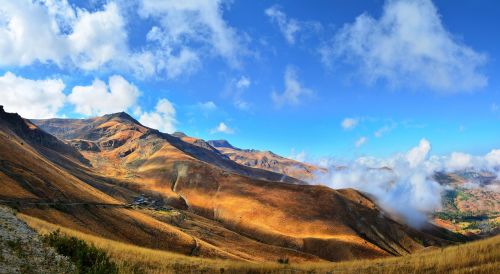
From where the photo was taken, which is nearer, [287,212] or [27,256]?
[27,256]

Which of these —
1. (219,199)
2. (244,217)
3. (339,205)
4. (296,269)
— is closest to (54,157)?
(219,199)

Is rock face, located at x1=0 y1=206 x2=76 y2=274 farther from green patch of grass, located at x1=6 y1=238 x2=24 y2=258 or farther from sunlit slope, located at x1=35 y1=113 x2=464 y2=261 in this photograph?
sunlit slope, located at x1=35 y1=113 x2=464 y2=261

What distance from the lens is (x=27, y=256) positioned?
14266 millimetres

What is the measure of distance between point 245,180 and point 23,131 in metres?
94.9

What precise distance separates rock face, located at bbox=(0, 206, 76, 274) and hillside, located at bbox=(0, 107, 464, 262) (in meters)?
37.0

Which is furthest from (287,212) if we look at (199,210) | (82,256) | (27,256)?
(27,256)

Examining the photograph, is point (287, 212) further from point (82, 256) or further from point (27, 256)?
point (27, 256)

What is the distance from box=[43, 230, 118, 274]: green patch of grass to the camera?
46.6 ft

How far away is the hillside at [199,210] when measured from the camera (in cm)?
6731

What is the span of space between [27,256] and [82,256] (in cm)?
193

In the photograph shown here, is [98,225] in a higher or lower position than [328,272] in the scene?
lower

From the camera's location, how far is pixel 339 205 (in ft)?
510

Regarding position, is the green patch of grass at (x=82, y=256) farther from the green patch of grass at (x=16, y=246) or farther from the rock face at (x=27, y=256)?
the green patch of grass at (x=16, y=246)

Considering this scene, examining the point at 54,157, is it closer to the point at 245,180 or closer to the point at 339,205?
the point at 245,180
